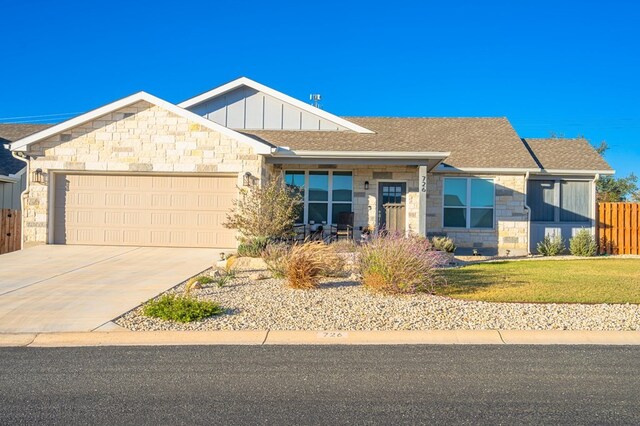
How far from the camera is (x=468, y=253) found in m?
18.7

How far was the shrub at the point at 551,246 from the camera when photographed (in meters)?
18.6

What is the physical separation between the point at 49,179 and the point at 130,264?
16.0 feet

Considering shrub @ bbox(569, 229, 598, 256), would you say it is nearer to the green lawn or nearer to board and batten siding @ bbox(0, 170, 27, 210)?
the green lawn

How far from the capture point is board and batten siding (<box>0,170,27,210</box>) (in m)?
20.4

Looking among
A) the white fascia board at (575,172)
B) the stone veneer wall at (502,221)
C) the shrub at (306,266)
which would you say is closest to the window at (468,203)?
the stone veneer wall at (502,221)

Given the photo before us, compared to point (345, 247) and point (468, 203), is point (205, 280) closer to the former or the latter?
point (345, 247)

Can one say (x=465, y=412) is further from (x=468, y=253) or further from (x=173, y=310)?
(x=468, y=253)

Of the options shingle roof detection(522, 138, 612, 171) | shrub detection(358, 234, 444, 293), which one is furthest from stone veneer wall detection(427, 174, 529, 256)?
shrub detection(358, 234, 444, 293)

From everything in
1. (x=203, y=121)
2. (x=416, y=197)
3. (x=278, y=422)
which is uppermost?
(x=203, y=121)

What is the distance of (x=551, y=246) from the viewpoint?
18.7m

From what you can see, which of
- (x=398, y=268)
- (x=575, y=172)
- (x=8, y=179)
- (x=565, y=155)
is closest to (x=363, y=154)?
(x=398, y=268)

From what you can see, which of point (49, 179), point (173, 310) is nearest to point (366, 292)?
point (173, 310)

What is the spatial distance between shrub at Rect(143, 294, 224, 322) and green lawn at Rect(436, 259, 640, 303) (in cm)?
423

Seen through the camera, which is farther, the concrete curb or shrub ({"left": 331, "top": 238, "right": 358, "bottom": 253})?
shrub ({"left": 331, "top": 238, "right": 358, "bottom": 253})
